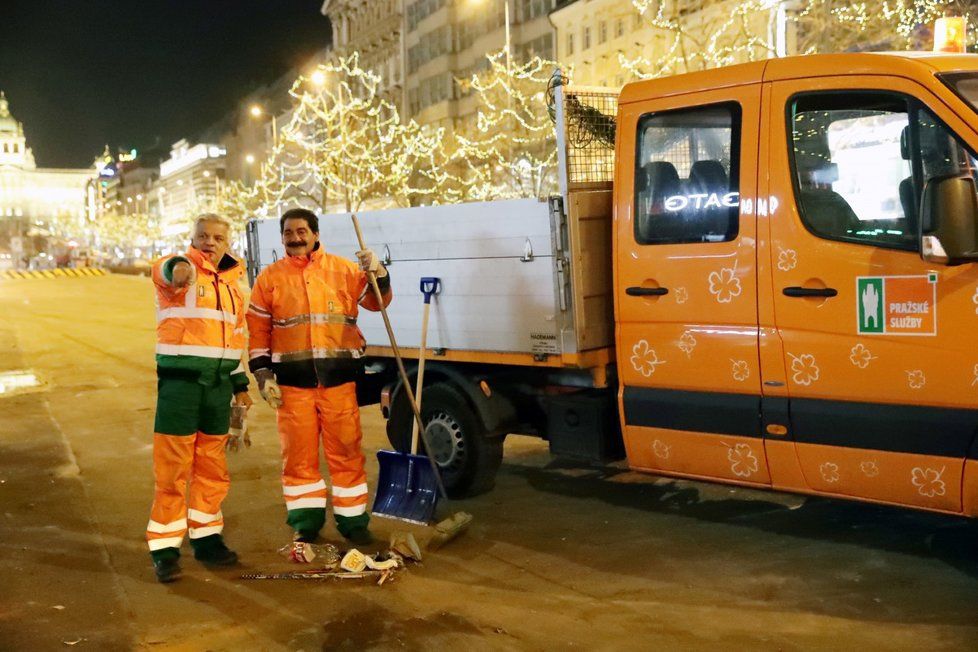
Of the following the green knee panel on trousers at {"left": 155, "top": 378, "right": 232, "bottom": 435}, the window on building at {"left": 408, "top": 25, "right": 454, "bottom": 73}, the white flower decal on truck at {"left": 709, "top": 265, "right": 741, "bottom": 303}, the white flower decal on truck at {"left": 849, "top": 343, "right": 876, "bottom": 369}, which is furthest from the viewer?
the window on building at {"left": 408, "top": 25, "right": 454, "bottom": 73}

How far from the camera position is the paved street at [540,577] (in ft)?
15.5

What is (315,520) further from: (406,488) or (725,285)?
(725,285)

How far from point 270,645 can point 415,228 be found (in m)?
3.04

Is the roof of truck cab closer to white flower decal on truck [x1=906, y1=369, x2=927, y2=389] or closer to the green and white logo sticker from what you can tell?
the green and white logo sticker

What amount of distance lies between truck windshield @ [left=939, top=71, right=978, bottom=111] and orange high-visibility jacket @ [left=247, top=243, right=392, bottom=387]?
342cm

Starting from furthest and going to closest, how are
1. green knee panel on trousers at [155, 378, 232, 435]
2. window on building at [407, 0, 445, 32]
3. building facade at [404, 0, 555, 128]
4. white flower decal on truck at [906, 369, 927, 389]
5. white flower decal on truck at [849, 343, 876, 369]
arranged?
window on building at [407, 0, 445, 32]
building facade at [404, 0, 555, 128]
green knee panel on trousers at [155, 378, 232, 435]
white flower decal on truck at [849, 343, 876, 369]
white flower decal on truck at [906, 369, 927, 389]

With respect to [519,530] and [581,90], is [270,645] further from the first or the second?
[581,90]

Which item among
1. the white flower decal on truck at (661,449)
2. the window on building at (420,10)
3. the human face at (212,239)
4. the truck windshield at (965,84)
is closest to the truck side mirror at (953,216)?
the truck windshield at (965,84)

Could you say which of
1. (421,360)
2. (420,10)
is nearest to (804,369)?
(421,360)

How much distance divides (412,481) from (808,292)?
9.05 ft

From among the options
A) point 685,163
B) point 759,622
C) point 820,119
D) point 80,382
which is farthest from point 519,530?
point 80,382

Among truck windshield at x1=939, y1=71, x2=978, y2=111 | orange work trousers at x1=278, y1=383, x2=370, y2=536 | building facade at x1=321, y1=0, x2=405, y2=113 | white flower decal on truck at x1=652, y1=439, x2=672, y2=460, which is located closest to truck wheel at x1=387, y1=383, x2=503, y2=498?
orange work trousers at x1=278, y1=383, x2=370, y2=536

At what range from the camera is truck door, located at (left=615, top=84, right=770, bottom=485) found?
17.6 feet

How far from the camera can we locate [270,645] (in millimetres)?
4648
